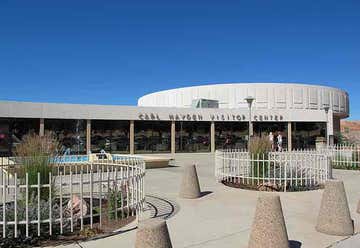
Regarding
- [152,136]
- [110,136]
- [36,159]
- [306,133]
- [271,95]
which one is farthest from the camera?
[271,95]

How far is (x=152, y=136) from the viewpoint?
31984 millimetres

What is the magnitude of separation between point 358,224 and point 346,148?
1358 cm

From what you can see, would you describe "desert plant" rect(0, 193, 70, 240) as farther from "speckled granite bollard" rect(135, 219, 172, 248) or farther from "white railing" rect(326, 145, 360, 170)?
"white railing" rect(326, 145, 360, 170)

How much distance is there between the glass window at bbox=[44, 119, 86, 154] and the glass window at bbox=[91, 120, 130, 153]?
0.83 metres

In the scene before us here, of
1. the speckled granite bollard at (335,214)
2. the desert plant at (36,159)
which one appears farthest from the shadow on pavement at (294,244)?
the desert plant at (36,159)

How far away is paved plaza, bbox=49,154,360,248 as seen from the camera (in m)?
5.69

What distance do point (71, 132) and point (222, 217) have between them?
23.1 meters

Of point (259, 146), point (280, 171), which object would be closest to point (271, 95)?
point (259, 146)

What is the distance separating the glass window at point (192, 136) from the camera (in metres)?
33.2

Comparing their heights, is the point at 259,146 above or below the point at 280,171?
above

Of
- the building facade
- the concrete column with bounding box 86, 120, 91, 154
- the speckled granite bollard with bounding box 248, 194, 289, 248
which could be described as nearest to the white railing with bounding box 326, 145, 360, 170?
the building facade

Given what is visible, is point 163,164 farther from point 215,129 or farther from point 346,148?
point 215,129

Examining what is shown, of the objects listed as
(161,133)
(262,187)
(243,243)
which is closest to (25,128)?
(161,133)

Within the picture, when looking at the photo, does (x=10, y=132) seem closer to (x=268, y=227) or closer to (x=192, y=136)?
(x=192, y=136)
